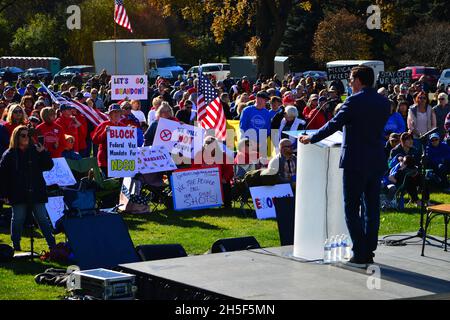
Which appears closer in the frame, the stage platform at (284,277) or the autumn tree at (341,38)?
the stage platform at (284,277)

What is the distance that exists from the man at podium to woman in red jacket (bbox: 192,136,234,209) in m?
7.30

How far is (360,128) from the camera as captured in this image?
31.4 ft

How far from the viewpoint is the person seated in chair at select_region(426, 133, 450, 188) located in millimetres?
18891

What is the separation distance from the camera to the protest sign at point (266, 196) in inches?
624

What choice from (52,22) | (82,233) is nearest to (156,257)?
(82,233)

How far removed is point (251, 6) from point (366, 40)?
1803 cm

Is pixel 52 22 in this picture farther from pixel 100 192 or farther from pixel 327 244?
pixel 327 244

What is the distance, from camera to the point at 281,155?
639 inches

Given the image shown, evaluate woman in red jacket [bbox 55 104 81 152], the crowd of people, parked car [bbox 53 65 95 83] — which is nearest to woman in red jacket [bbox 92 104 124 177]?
the crowd of people

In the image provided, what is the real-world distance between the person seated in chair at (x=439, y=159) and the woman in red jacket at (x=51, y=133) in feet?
22.4

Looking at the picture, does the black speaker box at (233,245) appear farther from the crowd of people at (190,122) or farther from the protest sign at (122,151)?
the protest sign at (122,151)

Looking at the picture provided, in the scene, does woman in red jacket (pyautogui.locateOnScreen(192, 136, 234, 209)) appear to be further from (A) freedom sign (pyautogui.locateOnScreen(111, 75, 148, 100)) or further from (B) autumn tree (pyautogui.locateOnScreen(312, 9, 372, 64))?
(B) autumn tree (pyautogui.locateOnScreen(312, 9, 372, 64))

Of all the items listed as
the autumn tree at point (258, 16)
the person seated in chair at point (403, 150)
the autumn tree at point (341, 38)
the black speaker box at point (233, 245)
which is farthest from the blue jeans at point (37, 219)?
the autumn tree at point (341, 38)

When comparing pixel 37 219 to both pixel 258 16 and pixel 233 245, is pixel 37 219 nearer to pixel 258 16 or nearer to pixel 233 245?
pixel 233 245
